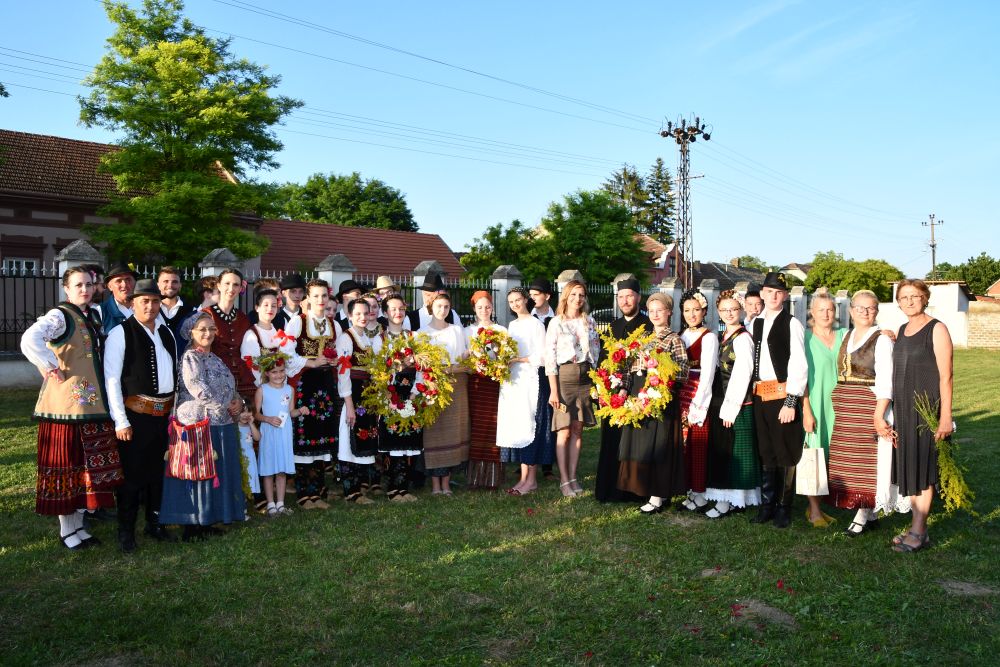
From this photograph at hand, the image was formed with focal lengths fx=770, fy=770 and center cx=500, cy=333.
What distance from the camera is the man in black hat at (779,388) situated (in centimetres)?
594

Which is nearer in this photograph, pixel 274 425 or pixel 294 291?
pixel 274 425

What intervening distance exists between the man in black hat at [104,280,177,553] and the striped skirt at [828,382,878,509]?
5041 mm

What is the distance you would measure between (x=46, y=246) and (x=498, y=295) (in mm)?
16260

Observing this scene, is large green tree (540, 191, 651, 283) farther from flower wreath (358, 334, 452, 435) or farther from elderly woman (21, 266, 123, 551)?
elderly woman (21, 266, 123, 551)

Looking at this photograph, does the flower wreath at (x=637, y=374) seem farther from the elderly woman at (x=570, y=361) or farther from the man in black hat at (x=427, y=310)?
the man in black hat at (x=427, y=310)

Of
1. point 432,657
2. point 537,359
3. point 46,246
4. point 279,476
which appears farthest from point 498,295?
point 46,246

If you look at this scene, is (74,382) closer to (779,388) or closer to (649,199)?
(779,388)

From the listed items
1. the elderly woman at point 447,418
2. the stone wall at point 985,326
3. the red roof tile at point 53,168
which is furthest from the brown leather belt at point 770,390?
the stone wall at point 985,326

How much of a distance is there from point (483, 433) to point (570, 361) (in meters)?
1.15

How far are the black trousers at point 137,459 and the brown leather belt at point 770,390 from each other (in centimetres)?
454

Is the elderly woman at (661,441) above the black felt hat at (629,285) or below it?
below

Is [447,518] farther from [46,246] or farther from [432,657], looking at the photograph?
[46,246]

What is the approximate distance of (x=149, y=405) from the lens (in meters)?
5.54

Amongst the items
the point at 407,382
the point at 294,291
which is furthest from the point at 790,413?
the point at 294,291
